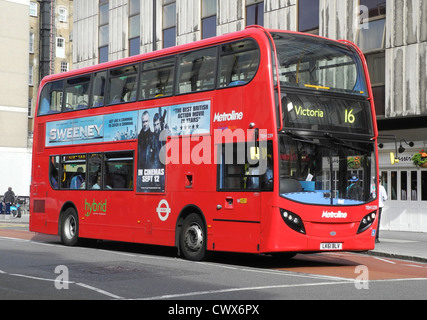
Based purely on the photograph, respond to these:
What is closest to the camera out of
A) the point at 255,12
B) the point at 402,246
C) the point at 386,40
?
the point at 402,246

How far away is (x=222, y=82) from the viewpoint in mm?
14328

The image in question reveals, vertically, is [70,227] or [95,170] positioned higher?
[95,170]

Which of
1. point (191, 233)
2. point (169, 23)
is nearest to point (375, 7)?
point (169, 23)

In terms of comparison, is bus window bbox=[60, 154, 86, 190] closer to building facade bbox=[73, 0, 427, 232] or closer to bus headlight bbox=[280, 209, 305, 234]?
bus headlight bbox=[280, 209, 305, 234]

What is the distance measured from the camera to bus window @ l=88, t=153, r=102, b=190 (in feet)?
58.1

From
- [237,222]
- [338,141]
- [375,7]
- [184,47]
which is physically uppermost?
[375,7]

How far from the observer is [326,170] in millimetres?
13492

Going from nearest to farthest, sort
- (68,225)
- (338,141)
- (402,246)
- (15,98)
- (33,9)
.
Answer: (338,141), (68,225), (402,246), (15,98), (33,9)

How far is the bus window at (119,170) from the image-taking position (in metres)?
16.8

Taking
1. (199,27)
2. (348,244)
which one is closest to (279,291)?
(348,244)

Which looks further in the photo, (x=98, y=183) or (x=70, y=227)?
(x=70, y=227)

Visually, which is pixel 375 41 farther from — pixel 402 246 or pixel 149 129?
pixel 149 129

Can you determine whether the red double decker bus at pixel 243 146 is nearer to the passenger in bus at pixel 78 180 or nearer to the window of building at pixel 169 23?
the passenger in bus at pixel 78 180

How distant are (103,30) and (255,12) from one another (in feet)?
36.6
